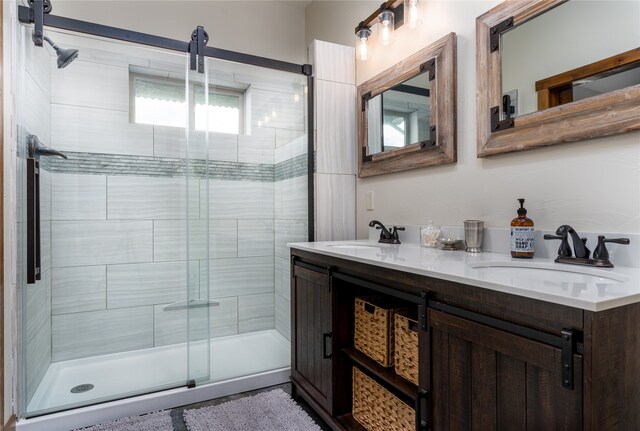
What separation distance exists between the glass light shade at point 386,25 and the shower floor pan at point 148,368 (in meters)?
1.90

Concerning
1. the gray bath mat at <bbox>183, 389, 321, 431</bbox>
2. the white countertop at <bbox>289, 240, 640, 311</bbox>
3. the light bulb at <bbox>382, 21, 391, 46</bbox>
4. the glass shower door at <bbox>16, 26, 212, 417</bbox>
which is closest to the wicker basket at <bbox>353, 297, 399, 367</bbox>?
the white countertop at <bbox>289, 240, 640, 311</bbox>

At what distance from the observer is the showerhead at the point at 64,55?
200cm

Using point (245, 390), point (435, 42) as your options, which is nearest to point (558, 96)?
point (435, 42)

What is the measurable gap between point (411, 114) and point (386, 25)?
0.50 metres

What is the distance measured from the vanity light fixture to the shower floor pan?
189 cm

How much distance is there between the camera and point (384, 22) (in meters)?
2.00

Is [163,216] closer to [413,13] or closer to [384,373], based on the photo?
[384,373]

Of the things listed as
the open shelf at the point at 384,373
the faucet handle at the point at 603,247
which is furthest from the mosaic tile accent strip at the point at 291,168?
the faucet handle at the point at 603,247

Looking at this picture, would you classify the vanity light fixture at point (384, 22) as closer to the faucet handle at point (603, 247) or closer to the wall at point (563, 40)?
the wall at point (563, 40)

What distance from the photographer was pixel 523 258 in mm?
1332

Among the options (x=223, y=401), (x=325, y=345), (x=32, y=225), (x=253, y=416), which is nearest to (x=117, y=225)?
(x=32, y=225)

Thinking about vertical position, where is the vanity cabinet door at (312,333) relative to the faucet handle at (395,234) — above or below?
below

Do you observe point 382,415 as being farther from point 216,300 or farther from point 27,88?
point 27,88

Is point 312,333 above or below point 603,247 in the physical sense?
below
